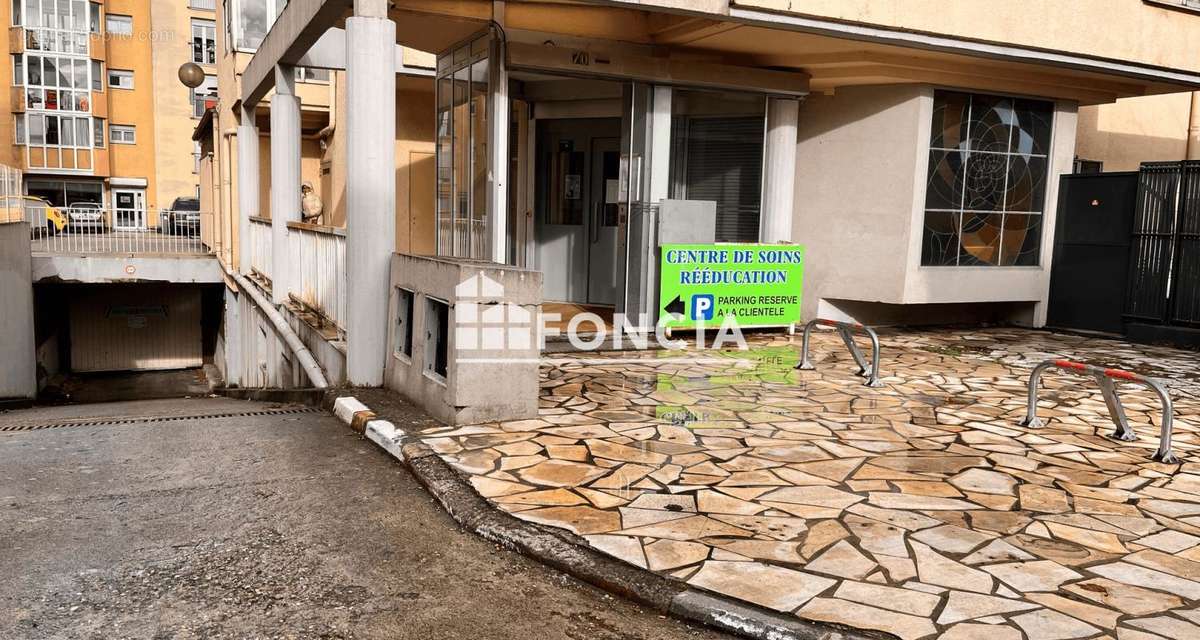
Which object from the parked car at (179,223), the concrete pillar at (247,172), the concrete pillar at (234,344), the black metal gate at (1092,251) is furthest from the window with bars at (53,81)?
the black metal gate at (1092,251)

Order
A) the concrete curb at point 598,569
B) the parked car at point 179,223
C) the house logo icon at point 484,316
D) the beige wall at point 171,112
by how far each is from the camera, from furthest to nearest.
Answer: the beige wall at point 171,112, the parked car at point 179,223, the house logo icon at point 484,316, the concrete curb at point 598,569

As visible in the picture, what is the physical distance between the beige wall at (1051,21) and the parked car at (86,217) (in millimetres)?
19990

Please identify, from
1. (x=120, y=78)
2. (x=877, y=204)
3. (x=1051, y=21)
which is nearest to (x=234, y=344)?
(x=877, y=204)

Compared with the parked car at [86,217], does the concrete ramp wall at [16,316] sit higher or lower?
lower

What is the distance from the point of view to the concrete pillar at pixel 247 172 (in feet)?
50.8

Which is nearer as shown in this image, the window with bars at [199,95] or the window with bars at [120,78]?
the window with bars at [199,95]

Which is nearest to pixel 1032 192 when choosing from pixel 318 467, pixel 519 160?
pixel 519 160

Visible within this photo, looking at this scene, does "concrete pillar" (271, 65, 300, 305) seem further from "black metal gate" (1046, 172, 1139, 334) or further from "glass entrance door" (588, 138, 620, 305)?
"black metal gate" (1046, 172, 1139, 334)

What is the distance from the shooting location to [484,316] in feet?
20.7

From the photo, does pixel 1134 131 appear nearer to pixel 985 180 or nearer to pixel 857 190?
pixel 985 180

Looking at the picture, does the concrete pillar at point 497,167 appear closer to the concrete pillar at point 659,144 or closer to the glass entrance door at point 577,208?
the concrete pillar at point 659,144

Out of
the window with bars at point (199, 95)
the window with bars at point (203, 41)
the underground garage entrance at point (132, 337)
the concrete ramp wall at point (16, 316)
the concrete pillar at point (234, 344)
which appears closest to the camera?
the concrete ramp wall at point (16, 316)

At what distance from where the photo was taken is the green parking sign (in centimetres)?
1066

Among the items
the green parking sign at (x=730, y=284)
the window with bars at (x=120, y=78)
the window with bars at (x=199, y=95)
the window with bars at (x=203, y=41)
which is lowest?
the green parking sign at (x=730, y=284)
